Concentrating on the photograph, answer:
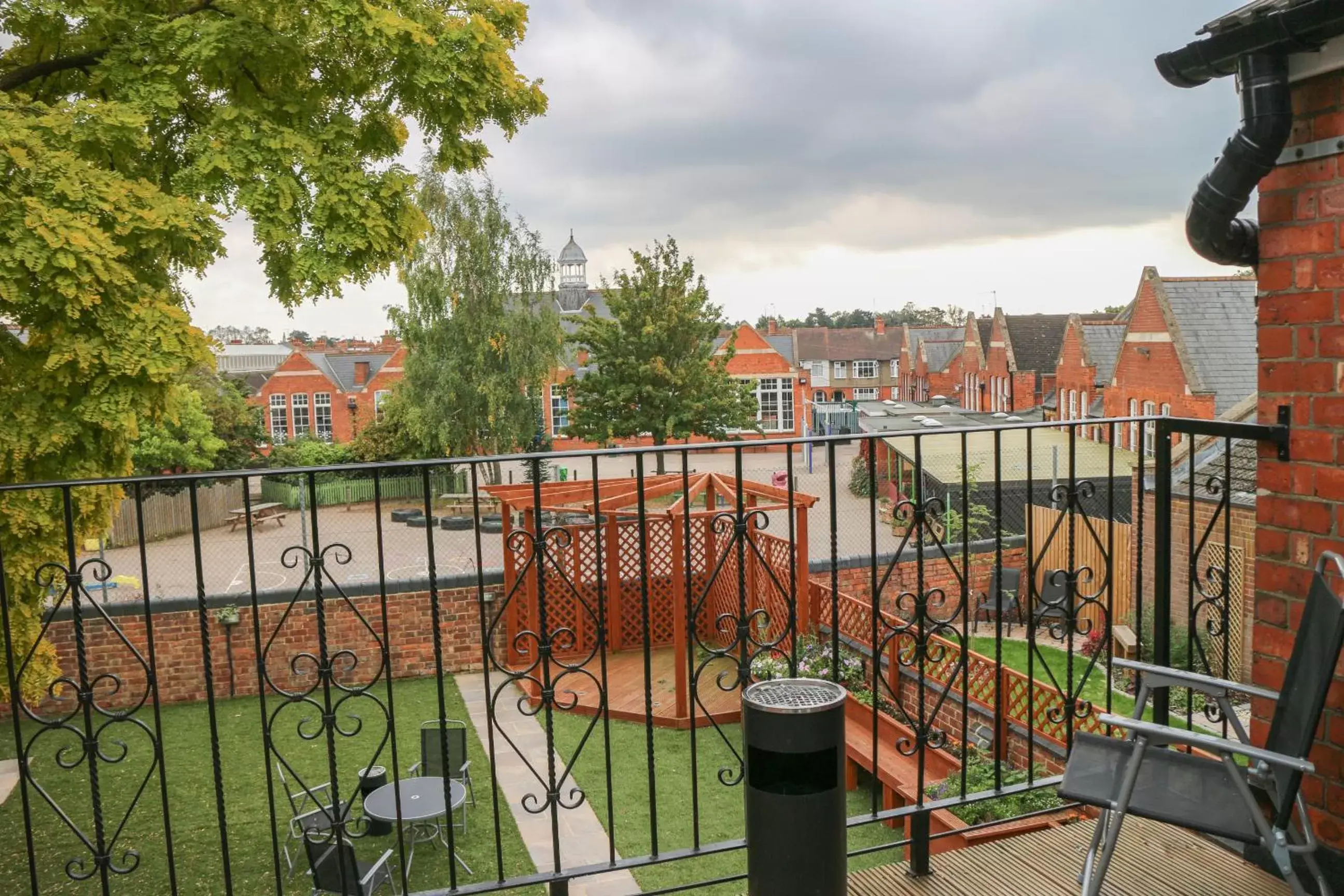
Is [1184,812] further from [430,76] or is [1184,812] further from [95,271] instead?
[430,76]

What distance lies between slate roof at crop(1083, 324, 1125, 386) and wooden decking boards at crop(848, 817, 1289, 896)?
23727mm

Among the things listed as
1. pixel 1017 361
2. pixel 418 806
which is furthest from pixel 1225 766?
pixel 1017 361

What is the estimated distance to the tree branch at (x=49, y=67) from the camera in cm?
805

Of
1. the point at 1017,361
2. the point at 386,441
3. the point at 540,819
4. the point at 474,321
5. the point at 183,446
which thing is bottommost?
the point at 540,819

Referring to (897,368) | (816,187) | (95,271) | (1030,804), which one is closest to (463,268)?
(816,187)

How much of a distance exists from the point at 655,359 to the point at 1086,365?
11.5 meters

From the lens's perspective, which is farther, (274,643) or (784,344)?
(784,344)

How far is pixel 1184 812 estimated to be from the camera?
2285 mm

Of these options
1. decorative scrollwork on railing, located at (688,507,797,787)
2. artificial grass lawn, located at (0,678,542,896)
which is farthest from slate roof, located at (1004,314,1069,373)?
artificial grass lawn, located at (0,678,542,896)

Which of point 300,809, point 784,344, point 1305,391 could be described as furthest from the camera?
point 784,344

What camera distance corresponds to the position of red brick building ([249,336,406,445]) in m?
37.9

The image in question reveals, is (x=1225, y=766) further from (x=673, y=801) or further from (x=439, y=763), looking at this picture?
(x=439, y=763)

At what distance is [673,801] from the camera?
29.9ft

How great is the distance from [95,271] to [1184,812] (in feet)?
23.9
